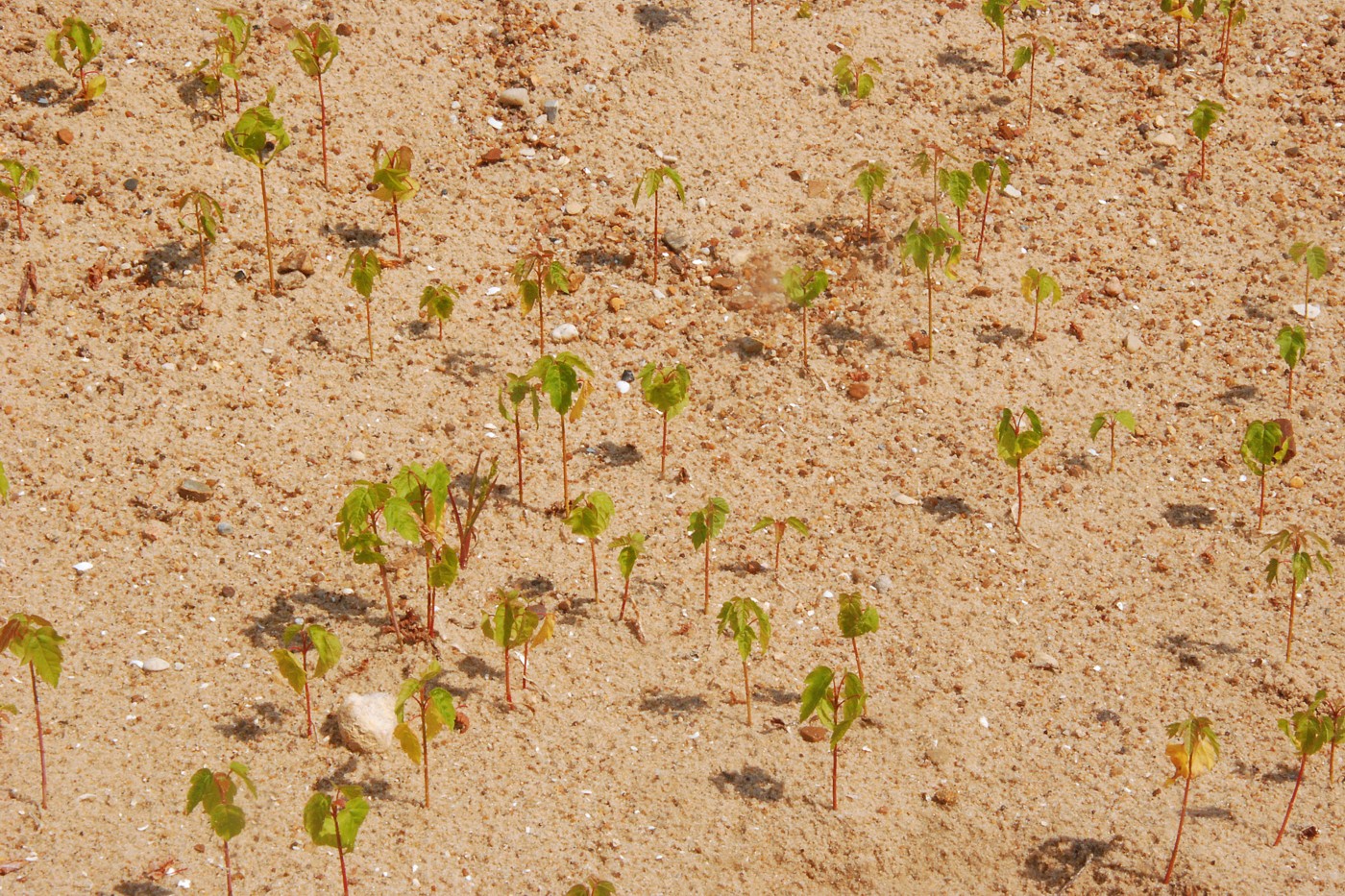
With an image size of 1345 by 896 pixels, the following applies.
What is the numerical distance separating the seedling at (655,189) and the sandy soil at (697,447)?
Answer: 0.10 metres

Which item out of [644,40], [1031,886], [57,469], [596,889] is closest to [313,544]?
[57,469]

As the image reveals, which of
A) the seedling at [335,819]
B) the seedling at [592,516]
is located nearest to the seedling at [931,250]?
the seedling at [592,516]

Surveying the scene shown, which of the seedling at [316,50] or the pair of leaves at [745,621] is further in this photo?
the seedling at [316,50]

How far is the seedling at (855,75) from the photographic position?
21.3 ft

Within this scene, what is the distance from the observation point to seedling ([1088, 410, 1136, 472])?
5.30 metres

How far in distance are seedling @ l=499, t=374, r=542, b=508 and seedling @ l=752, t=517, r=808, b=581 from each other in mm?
844

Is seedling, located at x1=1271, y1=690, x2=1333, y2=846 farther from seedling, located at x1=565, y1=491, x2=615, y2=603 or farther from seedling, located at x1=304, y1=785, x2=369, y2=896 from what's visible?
seedling, located at x1=304, y1=785, x2=369, y2=896

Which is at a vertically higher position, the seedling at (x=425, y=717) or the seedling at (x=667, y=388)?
the seedling at (x=667, y=388)

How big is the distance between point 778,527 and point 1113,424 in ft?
4.37

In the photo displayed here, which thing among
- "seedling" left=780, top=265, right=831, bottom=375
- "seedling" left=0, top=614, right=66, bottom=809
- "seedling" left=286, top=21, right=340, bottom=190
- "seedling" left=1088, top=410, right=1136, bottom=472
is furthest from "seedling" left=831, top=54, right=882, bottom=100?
"seedling" left=0, top=614, right=66, bottom=809

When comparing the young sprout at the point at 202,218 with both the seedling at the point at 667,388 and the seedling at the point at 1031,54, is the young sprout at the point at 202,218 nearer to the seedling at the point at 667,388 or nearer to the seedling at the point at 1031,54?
the seedling at the point at 667,388

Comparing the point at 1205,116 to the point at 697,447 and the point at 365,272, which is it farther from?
the point at 365,272

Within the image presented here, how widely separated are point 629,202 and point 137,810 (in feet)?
10.6

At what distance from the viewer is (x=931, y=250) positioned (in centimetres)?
568
